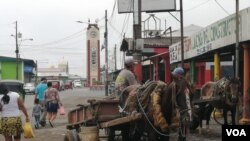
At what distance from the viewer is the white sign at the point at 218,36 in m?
15.0

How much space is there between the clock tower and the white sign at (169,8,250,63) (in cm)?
8164

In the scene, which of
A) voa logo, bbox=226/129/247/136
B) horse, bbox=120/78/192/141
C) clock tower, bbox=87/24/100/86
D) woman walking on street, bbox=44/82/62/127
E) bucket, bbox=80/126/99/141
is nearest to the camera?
voa logo, bbox=226/129/247/136

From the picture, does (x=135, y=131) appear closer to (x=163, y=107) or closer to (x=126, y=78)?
(x=126, y=78)

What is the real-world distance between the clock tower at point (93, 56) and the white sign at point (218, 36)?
8164 cm

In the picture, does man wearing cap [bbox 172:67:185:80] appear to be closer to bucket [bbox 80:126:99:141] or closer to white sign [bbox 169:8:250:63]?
bucket [bbox 80:126:99:141]

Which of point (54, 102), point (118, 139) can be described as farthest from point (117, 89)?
point (54, 102)

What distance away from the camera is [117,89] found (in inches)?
471

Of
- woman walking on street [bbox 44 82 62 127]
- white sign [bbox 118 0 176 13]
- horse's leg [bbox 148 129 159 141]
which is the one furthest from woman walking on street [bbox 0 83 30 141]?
white sign [bbox 118 0 176 13]

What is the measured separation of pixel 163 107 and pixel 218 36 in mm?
9201

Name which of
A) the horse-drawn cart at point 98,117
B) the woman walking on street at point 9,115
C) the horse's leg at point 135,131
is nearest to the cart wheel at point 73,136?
the horse-drawn cart at point 98,117

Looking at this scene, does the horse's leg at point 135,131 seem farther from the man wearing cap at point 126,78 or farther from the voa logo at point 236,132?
the voa logo at point 236,132

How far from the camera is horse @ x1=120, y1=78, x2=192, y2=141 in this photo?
8.84 m

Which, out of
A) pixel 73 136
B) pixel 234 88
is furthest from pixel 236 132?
pixel 234 88

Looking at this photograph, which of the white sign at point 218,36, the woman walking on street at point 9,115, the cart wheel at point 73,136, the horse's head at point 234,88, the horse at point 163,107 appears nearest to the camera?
the horse at point 163,107
